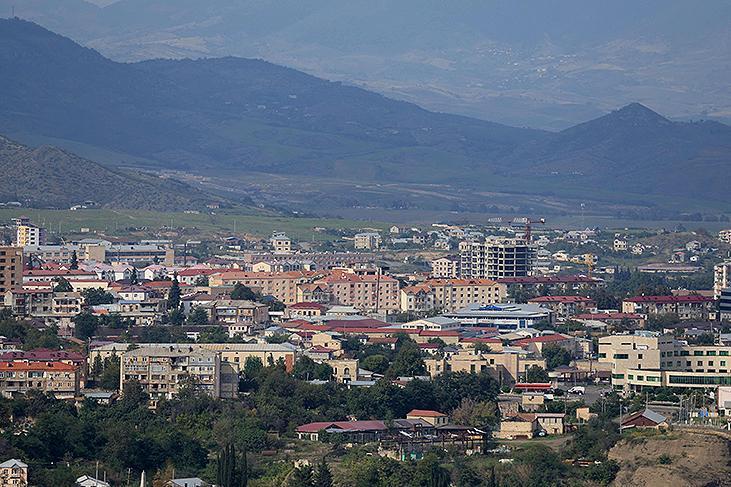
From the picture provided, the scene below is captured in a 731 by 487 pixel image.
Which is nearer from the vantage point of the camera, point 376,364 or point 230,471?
point 230,471

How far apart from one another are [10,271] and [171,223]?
162 ft

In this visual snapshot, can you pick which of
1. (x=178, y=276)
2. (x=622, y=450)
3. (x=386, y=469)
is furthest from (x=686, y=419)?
(x=178, y=276)

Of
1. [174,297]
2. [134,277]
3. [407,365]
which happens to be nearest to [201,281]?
[134,277]

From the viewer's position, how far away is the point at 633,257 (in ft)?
374

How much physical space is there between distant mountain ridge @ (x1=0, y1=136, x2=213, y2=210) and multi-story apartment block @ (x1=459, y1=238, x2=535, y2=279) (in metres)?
42.8

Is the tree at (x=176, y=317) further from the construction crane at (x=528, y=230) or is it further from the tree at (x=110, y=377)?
the construction crane at (x=528, y=230)

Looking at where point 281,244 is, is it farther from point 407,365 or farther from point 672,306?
point 407,365

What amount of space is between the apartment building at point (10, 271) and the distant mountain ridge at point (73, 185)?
57.0 m

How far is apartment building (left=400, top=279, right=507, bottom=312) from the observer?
259 feet

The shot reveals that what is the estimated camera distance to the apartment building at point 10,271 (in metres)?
71.8

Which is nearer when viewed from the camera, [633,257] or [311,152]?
[633,257]

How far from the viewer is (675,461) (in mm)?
42469

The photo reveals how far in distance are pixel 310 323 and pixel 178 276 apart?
16.4 m

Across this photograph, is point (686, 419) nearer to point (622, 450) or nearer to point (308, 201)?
point (622, 450)
